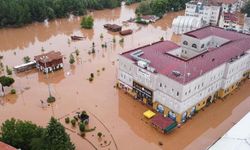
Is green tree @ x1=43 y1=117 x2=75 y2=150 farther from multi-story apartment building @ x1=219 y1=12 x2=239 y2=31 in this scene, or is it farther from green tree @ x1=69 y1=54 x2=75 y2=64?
multi-story apartment building @ x1=219 y1=12 x2=239 y2=31

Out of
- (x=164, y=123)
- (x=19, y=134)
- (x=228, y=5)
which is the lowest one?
(x=164, y=123)

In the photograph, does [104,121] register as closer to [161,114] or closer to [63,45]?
[161,114]

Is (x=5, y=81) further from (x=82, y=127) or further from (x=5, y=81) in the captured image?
(x=82, y=127)

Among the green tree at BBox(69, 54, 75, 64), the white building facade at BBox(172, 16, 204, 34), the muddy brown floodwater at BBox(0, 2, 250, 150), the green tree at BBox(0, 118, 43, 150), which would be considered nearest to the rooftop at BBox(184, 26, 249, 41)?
the muddy brown floodwater at BBox(0, 2, 250, 150)

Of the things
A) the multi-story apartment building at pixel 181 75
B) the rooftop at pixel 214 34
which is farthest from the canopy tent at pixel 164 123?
the rooftop at pixel 214 34

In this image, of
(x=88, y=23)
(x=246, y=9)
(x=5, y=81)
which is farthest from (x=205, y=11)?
(x=5, y=81)

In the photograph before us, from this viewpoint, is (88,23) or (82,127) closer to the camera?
(82,127)
